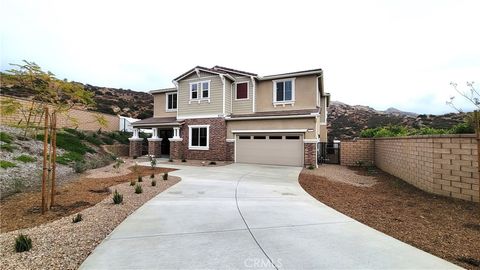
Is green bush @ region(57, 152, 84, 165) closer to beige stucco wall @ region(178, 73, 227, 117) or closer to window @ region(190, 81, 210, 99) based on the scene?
beige stucco wall @ region(178, 73, 227, 117)

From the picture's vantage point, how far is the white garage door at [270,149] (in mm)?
15931

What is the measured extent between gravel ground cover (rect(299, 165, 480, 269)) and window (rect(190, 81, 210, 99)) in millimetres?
12175

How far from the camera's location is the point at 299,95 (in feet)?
56.0

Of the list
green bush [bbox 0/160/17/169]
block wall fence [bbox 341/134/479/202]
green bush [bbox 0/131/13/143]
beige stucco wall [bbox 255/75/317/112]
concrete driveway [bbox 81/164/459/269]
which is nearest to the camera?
concrete driveway [bbox 81/164/459/269]

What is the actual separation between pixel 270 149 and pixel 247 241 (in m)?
12.9

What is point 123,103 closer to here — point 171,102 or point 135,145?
point 135,145

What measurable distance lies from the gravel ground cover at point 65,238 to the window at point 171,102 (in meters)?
16.6

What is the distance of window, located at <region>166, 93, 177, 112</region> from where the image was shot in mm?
22062

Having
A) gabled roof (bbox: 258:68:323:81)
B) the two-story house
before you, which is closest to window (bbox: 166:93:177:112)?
the two-story house

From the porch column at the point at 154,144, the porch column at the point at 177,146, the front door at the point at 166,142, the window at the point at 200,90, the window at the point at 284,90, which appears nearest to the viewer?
the window at the point at 284,90

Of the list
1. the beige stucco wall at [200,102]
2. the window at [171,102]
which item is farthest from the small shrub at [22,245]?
the window at [171,102]

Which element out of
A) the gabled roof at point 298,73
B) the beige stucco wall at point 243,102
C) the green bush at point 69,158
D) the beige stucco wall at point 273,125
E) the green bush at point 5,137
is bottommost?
the green bush at point 69,158

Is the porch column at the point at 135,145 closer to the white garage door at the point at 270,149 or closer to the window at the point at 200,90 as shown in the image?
the window at the point at 200,90

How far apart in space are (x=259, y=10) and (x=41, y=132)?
636 inches
